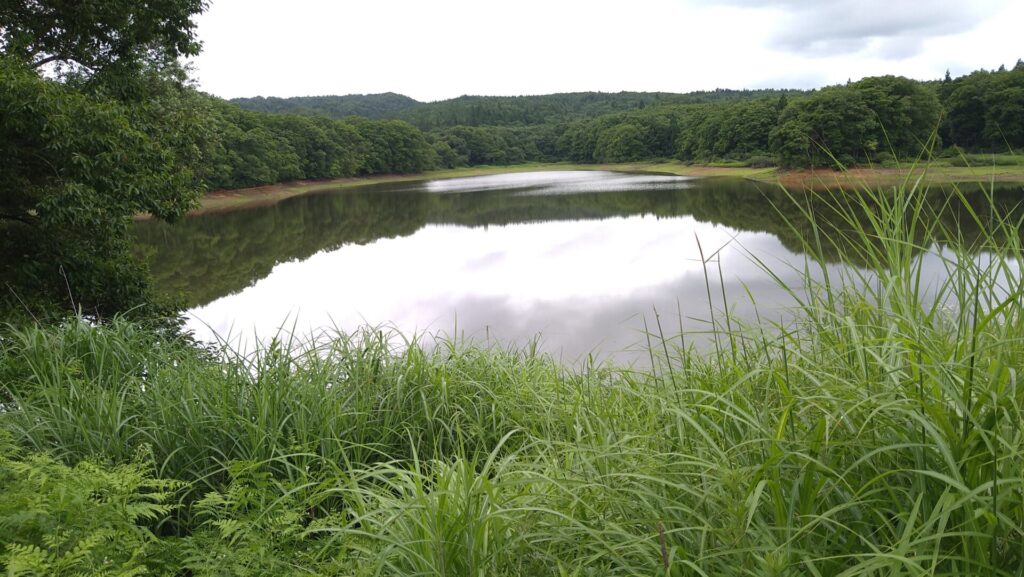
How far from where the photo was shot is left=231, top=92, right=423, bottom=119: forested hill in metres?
126

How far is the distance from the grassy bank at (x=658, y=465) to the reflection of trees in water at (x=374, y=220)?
11.4m

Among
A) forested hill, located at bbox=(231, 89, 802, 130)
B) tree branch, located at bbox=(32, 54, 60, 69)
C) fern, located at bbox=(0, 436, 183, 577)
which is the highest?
forested hill, located at bbox=(231, 89, 802, 130)

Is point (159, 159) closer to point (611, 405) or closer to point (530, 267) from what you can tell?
point (611, 405)

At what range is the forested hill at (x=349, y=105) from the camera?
12606cm

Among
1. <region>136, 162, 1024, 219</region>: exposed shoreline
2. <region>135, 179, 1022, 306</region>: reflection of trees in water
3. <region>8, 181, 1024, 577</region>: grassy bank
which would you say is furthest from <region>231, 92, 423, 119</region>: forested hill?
<region>8, 181, 1024, 577</region>: grassy bank

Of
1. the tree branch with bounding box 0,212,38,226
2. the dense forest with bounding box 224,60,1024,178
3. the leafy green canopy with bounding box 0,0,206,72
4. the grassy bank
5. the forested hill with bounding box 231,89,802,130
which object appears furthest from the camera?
the forested hill with bounding box 231,89,802,130

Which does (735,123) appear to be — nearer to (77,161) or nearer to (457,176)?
(457,176)

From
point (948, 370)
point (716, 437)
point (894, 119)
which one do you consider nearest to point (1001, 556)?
point (948, 370)

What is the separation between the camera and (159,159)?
25.7 feet

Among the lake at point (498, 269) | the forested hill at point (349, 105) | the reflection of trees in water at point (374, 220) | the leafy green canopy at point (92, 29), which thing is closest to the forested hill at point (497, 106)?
the forested hill at point (349, 105)

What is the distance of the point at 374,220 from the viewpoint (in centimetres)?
2944

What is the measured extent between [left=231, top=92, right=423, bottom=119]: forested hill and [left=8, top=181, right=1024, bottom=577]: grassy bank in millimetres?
125468

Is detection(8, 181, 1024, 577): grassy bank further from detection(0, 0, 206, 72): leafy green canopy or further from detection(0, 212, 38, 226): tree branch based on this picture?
detection(0, 0, 206, 72): leafy green canopy

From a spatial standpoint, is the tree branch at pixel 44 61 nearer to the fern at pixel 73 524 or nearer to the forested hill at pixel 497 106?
the fern at pixel 73 524
